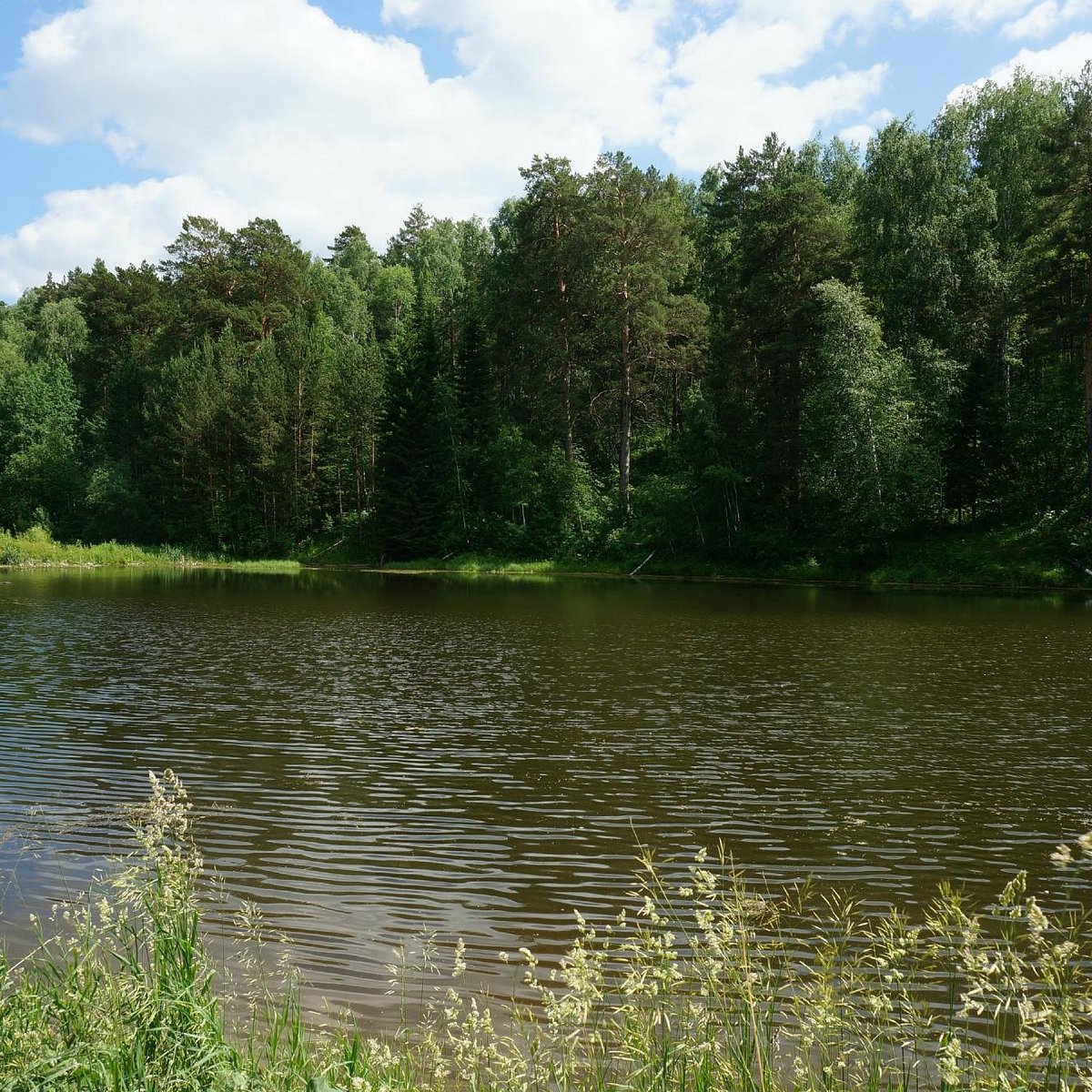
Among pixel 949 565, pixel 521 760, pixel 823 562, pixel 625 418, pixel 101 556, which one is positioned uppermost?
pixel 625 418

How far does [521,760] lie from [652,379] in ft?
160

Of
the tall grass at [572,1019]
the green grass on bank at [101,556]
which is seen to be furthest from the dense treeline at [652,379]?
the tall grass at [572,1019]

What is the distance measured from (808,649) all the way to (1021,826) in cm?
1270

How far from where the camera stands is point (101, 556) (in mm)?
62094

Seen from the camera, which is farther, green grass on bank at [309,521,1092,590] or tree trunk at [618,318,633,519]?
tree trunk at [618,318,633,519]

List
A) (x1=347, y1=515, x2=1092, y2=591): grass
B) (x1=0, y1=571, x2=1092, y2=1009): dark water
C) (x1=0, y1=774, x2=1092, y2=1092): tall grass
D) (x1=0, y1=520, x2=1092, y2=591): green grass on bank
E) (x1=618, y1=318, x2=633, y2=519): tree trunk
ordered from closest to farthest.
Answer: (x1=0, y1=774, x2=1092, y2=1092): tall grass → (x1=0, y1=571, x2=1092, y2=1009): dark water → (x1=347, y1=515, x2=1092, y2=591): grass → (x1=0, y1=520, x2=1092, y2=591): green grass on bank → (x1=618, y1=318, x2=633, y2=519): tree trunk

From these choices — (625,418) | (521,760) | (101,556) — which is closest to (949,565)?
(625,418)

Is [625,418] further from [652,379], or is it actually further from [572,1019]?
[572,1019]

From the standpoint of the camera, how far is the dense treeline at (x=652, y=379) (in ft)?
142

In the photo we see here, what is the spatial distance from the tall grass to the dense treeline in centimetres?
3921

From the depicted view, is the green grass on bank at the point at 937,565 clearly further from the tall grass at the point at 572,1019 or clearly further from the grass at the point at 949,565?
the tall grass at the point at 572,1019

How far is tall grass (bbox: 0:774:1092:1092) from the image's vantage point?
3529mm

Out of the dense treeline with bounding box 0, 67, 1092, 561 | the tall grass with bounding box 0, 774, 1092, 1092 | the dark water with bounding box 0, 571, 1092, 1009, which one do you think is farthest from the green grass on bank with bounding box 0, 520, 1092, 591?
the tall grass with bounding box 0, 774, 1092, 1092

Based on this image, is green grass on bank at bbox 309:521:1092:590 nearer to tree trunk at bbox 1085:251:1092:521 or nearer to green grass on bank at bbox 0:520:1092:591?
green grass on bank at bbox 0:520:1092:591
